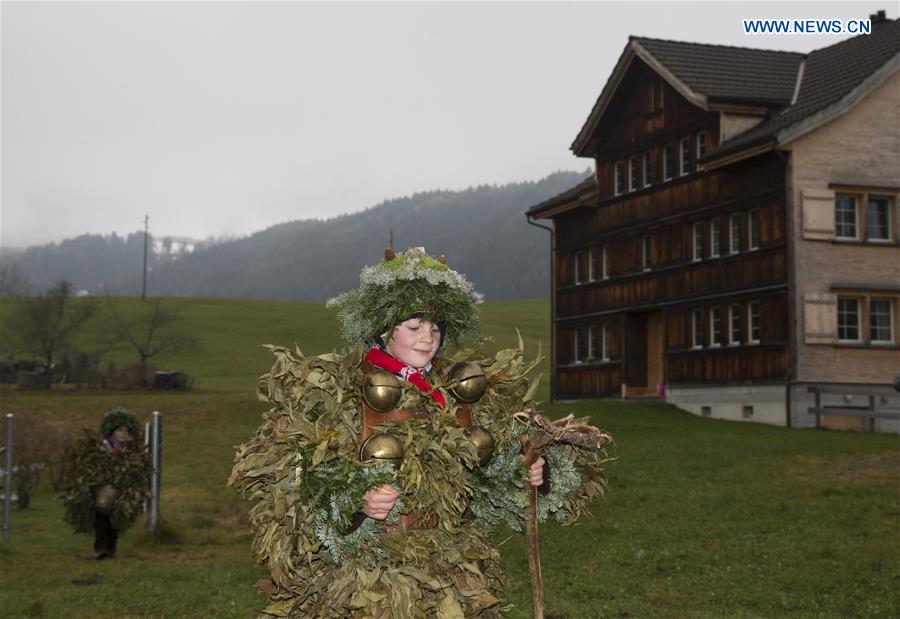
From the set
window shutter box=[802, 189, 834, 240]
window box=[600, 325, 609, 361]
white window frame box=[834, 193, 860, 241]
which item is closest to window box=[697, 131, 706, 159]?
window shutter box=[802, 189, 834, 240]

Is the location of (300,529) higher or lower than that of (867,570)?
higher

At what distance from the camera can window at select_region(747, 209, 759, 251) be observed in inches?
1166

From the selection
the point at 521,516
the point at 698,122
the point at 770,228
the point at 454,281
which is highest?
the point at 698,122

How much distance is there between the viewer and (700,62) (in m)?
33.3

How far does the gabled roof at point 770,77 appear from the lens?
28719 millimetres

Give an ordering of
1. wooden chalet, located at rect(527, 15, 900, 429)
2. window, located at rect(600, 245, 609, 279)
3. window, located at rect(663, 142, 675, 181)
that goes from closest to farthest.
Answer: wooden chalet, located at rect(527, 15, 900, 429), window, located at rect(663, 142, 675, 181), window, located at rect(600, 245, 609, 279)

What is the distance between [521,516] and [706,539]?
862 cm

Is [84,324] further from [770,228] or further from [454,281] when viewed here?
[454,281]

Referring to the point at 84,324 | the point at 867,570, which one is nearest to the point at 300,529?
the point at 867,570

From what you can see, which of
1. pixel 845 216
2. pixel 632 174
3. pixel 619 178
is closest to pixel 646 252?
pixel 632 174

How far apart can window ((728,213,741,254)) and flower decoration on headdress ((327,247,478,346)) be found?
25191 millimetres

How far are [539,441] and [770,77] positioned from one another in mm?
Answer: 29665

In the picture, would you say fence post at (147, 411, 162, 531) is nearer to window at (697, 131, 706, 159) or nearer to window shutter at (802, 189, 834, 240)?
window shutter at (802, 189, 834, 240)

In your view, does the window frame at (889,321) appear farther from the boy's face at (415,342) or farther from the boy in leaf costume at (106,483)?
the boy's face at (415,342)
